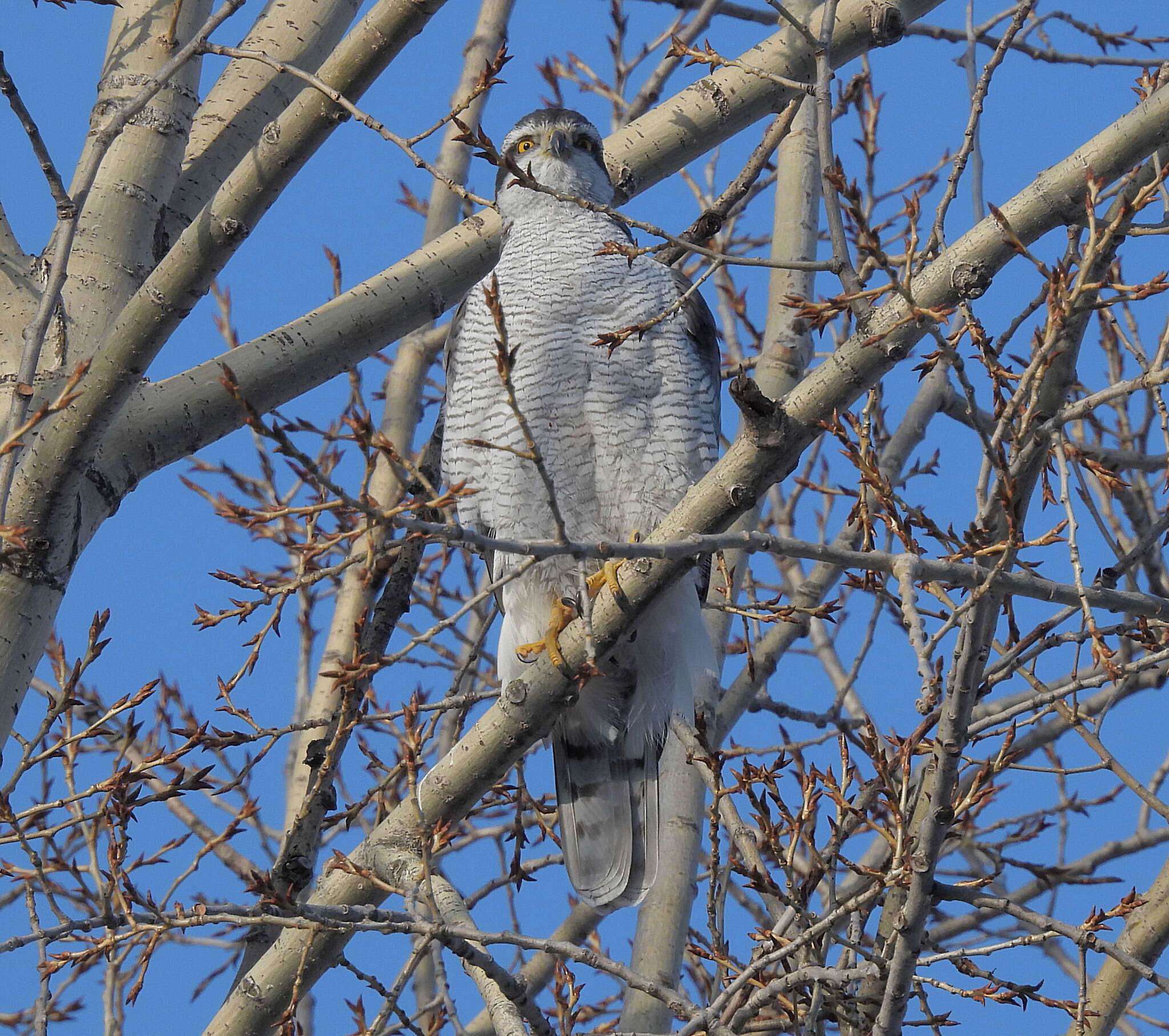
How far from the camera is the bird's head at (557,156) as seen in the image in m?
4.55

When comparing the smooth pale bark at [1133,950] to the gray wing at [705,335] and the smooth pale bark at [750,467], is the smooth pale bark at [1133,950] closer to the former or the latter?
the smooth pale bark at [750,467]

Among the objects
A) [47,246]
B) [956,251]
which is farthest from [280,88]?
[956,251]

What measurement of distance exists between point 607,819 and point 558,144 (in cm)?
231

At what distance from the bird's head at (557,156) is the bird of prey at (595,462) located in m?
0.30

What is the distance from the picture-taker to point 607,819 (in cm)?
403

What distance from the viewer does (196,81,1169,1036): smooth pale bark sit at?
2301 millimetres

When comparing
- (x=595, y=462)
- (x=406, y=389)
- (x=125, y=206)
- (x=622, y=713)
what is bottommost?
(x=622, y=713)

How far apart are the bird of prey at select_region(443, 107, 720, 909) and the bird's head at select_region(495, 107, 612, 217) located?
0.98 feet

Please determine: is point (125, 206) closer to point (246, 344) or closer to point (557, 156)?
point (246, 344)

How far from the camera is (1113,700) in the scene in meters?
2.99

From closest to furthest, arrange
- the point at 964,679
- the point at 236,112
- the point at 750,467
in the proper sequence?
the point at 964,679, the point at 750,467, the point at 236,112

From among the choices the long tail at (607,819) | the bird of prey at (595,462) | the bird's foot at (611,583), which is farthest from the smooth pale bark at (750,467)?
the long tail at (607,819)

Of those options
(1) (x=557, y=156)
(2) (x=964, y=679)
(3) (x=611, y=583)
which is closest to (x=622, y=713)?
(3) (x=611, y=583)

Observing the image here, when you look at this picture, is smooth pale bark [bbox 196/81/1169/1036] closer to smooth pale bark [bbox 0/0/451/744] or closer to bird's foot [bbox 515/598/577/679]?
bird's foot [bbox 515/598/577/679]
